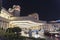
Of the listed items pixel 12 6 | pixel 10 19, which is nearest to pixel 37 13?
pixel 12 6

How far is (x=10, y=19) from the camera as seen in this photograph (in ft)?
99.0

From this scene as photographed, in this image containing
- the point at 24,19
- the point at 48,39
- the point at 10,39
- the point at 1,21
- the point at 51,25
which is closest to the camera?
the point at 10,39

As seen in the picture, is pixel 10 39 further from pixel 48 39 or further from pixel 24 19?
pixel 24 19

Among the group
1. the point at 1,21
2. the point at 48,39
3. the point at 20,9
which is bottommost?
the point at 48,39

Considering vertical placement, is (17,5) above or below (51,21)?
above

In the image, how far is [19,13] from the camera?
42.5m

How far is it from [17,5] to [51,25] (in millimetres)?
9732

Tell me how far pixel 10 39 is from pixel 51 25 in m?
32.2

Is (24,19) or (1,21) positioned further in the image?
(24,19)

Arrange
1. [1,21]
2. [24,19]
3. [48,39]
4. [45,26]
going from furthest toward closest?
[45,26], [24,19], [1,21], [48,39]

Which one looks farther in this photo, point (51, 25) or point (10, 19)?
point (51, 25)

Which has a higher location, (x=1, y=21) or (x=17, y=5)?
(x=17, y=5)

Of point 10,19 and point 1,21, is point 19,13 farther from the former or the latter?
point 1,21

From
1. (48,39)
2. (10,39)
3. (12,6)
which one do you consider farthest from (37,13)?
(10,39)
